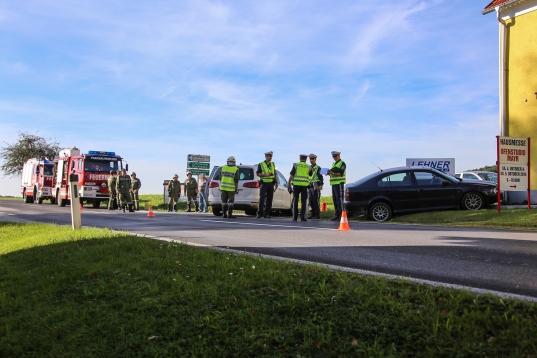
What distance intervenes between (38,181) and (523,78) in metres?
31.7

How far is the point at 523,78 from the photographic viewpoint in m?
20.3

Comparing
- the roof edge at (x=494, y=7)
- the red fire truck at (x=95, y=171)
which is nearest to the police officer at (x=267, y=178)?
the roof edge at (x=494, y=7)

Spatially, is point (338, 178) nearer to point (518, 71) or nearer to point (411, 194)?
point (411, 194)

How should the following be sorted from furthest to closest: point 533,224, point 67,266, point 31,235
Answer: point 533,224 → point 31,235 → point 67,266

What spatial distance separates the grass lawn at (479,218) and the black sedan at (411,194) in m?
0.37

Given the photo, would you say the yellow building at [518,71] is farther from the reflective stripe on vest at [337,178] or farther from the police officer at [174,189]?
the police officer at [174,189]

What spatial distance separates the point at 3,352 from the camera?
485cm

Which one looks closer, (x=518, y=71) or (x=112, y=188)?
(x=518, y=71)

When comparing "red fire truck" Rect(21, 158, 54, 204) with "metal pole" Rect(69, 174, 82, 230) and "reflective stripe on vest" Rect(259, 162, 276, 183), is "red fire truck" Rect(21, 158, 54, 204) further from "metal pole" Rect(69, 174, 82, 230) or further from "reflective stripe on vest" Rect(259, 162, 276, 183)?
"metal pole" Rect(69, 174, 82, 230)

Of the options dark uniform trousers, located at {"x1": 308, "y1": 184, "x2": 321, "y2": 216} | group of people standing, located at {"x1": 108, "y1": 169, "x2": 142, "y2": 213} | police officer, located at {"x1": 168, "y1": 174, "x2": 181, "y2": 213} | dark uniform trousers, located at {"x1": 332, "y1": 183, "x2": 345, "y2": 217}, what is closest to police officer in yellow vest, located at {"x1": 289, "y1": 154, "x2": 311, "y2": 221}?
dark uniform trousers, located at {"x1": 332, "y1": 183, "x2": 345, "y2": 217}

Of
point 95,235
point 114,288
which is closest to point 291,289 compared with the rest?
point 114,288

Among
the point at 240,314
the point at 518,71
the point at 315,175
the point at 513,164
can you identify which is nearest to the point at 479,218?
the point at 513,164

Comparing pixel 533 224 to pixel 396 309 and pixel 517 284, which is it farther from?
pixel 396 309

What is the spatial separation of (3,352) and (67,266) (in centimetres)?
229
